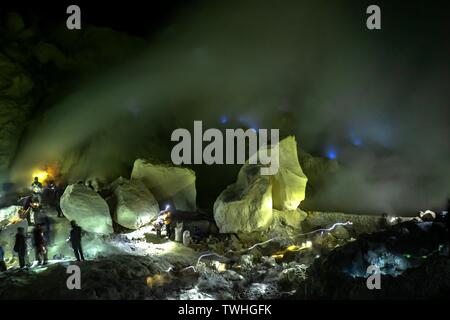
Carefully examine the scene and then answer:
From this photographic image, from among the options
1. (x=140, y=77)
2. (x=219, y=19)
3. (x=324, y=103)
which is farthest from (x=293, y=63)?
(x=140, y=77)

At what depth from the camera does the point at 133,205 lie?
14.2m

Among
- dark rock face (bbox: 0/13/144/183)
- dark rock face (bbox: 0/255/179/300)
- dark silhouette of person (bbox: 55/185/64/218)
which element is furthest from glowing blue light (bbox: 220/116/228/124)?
dark rock face (bbox: 0/255/179/300)

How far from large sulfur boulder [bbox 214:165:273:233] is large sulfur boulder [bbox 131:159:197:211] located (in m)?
1.84

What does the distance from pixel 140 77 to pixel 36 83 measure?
582 centimetres

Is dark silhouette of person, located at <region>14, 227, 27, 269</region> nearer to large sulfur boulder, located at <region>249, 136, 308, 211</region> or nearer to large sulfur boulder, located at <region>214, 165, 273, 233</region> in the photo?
large sulfur boulder, located at <region>214, 165, 273, 233</region>

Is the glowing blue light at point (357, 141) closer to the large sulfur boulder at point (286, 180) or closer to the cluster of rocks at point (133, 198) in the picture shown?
the large sulfur boulder at point (286, 180)

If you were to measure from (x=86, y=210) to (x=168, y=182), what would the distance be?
4.45 metres

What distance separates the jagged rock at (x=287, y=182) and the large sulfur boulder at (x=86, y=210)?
286 inches

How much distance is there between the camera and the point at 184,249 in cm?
1273

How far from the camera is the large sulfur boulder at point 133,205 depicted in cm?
1402

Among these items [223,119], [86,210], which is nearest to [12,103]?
[86,210]

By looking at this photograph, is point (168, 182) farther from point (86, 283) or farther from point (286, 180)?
point (86, 283)
